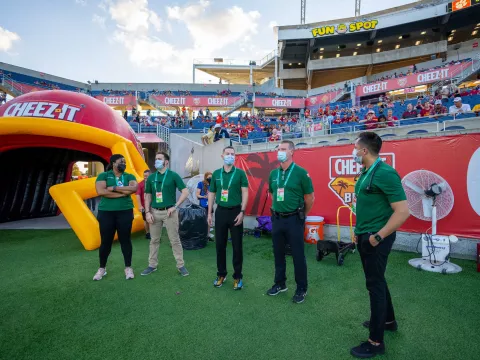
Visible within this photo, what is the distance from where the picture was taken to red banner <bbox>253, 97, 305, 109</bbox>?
30661 mm

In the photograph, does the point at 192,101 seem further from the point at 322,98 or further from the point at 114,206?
the point at 114,206

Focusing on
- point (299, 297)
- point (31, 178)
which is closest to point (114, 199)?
point (299, 297)

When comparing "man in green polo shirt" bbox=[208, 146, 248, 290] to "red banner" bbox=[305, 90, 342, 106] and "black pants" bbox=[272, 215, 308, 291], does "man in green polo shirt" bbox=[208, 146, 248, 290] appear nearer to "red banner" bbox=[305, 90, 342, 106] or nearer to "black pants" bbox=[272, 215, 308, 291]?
"black pants" bbox=[272, 215, 308, 291]

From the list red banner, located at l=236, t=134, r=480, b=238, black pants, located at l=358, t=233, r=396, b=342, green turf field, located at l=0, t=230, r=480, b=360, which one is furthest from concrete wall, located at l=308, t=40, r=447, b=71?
black pants, located at l=358, t=233, r=396, b=342

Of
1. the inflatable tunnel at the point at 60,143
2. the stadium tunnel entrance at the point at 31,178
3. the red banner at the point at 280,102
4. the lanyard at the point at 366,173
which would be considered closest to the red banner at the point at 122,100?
the red banner at the point at 280,102

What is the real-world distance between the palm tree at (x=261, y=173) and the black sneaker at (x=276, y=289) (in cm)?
385

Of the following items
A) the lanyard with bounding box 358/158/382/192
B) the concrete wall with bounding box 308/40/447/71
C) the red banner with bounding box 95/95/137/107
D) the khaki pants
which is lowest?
the khaki pants

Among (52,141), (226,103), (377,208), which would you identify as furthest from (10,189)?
(226,103)

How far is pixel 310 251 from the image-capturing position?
5.44 metres

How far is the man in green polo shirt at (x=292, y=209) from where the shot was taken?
10.8 ft

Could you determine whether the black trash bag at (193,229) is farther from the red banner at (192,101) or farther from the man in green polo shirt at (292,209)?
the red banner at (192,101)

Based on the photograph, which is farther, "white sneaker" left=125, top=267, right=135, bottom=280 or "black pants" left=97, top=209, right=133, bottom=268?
"white sneaker" left=125, top=267, right=135, bottom=280

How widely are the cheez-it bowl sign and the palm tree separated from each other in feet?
5.21

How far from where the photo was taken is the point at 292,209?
328 centimetres
